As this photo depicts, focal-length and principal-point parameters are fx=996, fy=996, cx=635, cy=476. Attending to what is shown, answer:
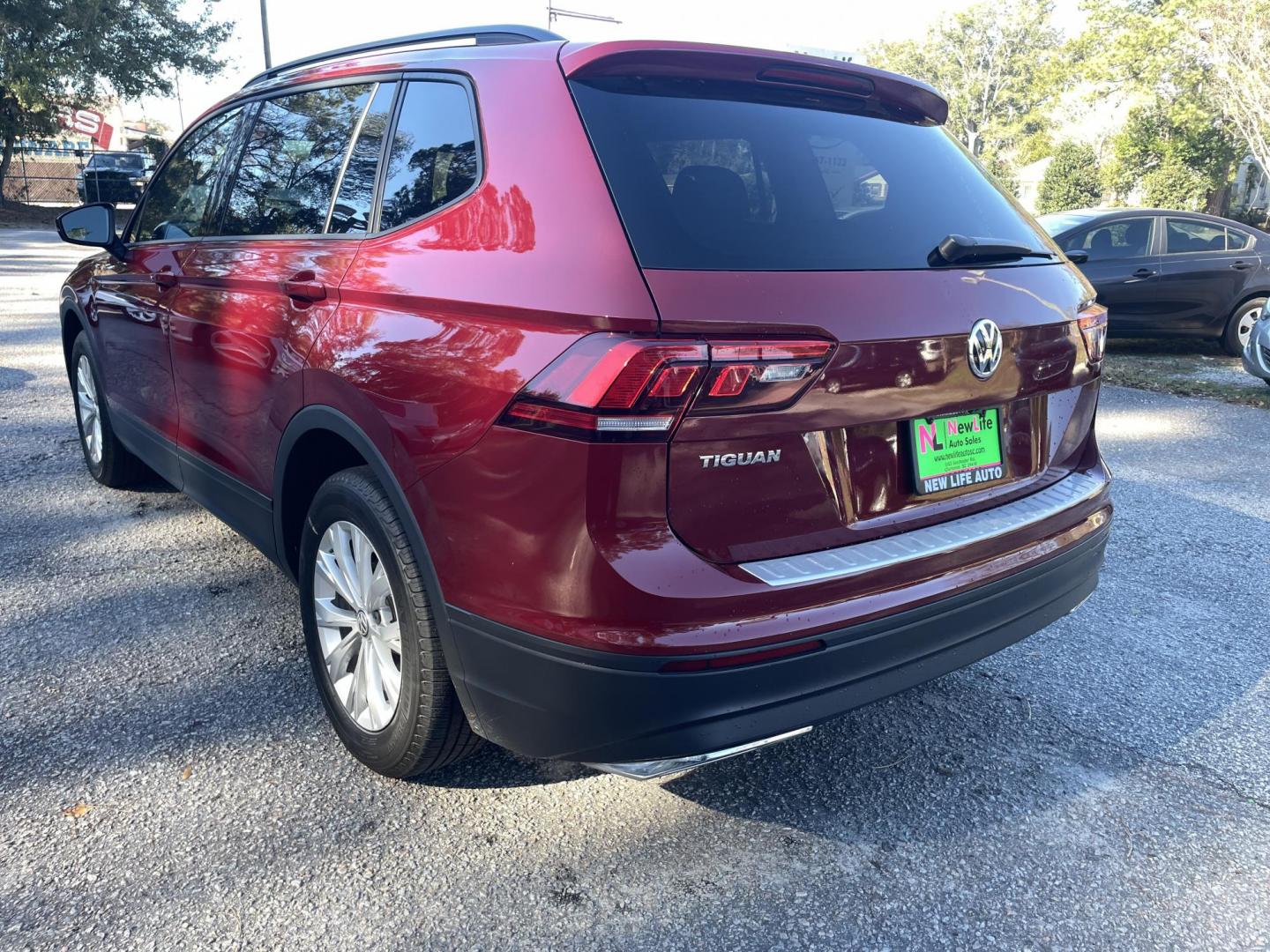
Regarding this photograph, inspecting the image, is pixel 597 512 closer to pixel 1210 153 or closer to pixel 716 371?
pixel 716 371

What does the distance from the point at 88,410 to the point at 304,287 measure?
2.98m

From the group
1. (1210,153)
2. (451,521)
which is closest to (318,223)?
(451,521)

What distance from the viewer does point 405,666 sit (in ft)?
7.79

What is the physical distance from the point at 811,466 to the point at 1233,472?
4958 millimetres

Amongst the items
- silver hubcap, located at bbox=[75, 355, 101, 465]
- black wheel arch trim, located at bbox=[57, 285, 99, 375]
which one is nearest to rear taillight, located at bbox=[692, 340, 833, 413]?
black wheel arch trim, located at bbox=[57, 285, 99, 375]

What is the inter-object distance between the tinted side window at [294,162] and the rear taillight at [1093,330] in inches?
81.7

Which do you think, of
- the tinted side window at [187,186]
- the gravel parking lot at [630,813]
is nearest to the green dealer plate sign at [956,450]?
the gravel parking lot at [630,813]

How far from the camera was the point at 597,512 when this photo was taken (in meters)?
1.87

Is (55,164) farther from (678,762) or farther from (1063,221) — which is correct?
(678,762)

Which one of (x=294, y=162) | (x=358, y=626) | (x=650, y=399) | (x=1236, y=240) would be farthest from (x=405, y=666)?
(x=1236, y=240)

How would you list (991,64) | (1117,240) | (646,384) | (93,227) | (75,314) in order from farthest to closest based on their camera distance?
(991,64) → (1117,240) → (75,314) → (93,227) → (646,384)

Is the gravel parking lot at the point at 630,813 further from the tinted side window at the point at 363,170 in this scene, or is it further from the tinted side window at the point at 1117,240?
the tinted side window at the point at 1117,240

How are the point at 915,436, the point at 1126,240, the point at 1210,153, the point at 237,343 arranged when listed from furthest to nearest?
1. the point at 1210,153
2. the point at 1126,240
3. the point at 237,343
4. the point at 915,436

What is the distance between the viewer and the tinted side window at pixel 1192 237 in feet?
33.2
